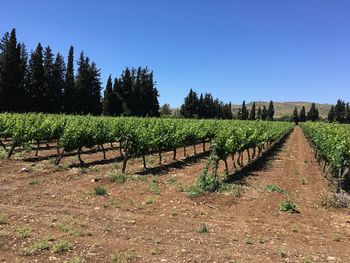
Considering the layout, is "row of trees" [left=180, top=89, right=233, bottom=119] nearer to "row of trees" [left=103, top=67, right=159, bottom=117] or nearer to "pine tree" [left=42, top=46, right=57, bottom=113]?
"row of trees" [left=103, top=67, right=159, bottom=117]

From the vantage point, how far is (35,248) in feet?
21.8

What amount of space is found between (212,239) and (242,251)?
0.80m

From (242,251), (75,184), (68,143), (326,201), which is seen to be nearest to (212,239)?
(242,251)

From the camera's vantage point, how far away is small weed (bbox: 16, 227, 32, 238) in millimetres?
7236

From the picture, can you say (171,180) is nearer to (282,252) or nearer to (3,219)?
(3,219)

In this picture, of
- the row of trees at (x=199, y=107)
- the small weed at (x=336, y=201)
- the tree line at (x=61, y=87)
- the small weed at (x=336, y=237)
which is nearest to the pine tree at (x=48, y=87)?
the tree line at (x=61, y=87)

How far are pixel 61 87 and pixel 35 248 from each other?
58949 mm

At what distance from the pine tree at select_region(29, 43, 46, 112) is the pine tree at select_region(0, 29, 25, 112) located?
3.43 meters

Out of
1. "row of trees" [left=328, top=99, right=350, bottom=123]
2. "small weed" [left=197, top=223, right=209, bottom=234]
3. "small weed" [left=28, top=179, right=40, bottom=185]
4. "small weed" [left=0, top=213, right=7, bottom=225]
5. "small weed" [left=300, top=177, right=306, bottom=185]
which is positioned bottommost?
"small weed" [left=300, top=177, right=306, bottom=185]

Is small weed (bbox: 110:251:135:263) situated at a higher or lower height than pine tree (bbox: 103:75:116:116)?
lower

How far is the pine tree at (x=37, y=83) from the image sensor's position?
56.5m

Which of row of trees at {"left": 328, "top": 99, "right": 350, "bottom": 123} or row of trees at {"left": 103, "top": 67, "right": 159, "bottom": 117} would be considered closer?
row of trees at {"left": 103, "top": 67, "right": 159, "bottom": 117}

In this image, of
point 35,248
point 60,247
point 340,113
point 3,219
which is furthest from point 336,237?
point 340,113

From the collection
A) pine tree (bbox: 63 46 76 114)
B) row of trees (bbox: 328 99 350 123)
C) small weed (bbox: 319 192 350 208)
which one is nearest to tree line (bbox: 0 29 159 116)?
pine tree (bbox: 63 46 76 114)
